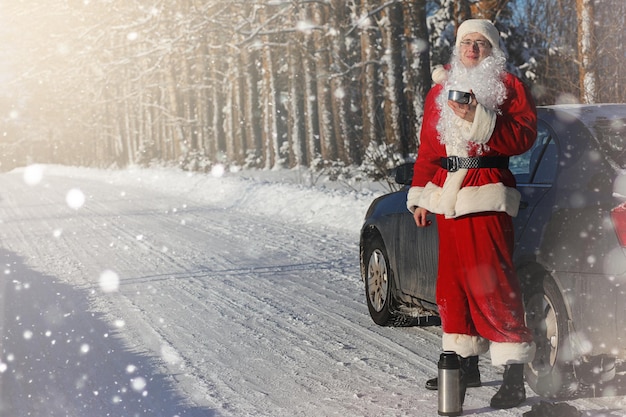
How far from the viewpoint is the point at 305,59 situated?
26.0m

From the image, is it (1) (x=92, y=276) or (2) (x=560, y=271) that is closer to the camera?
(2) (x=560, y=271)

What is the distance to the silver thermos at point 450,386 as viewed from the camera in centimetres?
434

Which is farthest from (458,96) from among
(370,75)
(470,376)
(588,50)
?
(370,75)

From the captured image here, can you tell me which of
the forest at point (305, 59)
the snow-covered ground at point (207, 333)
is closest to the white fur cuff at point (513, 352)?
the snow-covered ground at point (207, 333)

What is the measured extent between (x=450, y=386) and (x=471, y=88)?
1.55m

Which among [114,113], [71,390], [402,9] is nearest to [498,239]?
[71,390]

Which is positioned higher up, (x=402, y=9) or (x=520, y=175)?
(x=402, y=9)

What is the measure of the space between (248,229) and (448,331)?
9.67 meters

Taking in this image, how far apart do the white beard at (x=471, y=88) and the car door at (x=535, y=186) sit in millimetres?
523

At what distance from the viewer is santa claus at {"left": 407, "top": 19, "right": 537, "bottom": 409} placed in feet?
13.8

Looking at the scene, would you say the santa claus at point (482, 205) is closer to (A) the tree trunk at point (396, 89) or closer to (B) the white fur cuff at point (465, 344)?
(B) the white fur cuff at point (465, 344)

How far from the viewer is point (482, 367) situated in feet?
17.6

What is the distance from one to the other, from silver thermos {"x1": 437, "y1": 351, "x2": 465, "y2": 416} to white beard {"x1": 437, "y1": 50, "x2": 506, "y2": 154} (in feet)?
3.65

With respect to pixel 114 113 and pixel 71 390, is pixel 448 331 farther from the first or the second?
pixel 114 113
